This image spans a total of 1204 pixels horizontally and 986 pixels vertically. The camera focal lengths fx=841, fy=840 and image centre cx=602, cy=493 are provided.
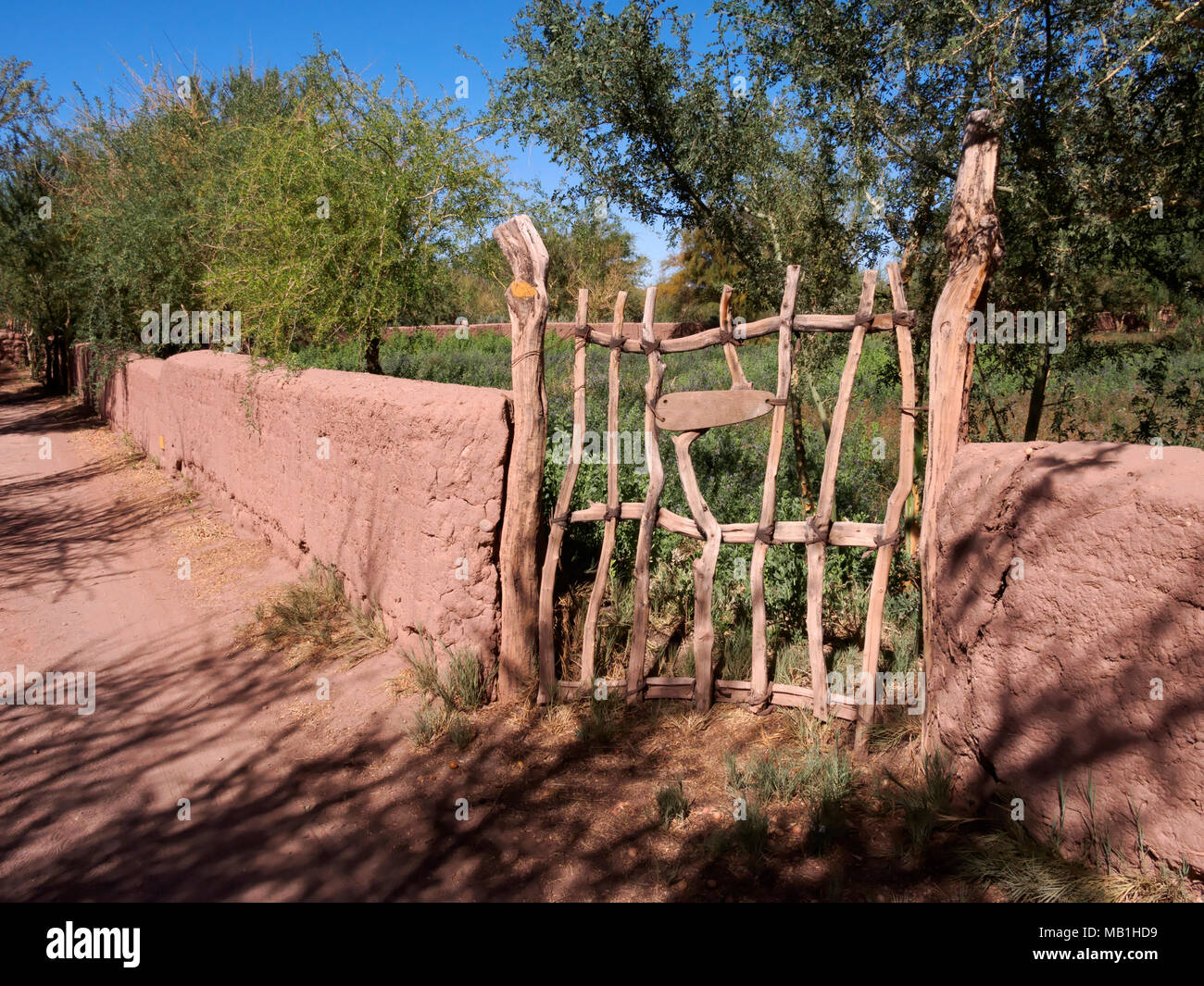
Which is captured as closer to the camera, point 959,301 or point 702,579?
Result: point 959,301

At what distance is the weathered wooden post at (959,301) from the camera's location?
344 centimetres

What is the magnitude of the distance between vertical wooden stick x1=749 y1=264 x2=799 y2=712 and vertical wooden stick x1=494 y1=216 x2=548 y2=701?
1.18 meters

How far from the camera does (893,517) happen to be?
12.1 feet

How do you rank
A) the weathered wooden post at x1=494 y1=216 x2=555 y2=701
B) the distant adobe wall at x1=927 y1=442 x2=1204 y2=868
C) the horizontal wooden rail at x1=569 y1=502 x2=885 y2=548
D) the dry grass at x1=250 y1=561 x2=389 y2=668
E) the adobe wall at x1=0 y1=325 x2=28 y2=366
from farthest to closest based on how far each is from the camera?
1. the adobe wall at x1=0 y1=325 x2=28 y2=366
2. the dry grass at x1=250 y1=561 x2=389 y2=668
3. the weathered wooden post at x1=494 y1=216 x2=555 y2=701
4. the horizontal wooden rail at x1=569 y1=502 x2=885 y2=548
5. the distant adobe wall at x1=927 y1=442 x2=1204 y2=868

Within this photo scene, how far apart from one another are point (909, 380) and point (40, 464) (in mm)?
12515

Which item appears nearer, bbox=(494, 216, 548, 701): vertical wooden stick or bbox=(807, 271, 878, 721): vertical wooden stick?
bbox=(807, 271, 878, 721): vertical wooden stick

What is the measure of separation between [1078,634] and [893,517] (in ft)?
3.16

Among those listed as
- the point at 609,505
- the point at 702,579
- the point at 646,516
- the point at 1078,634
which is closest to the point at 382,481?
the point at 609,505

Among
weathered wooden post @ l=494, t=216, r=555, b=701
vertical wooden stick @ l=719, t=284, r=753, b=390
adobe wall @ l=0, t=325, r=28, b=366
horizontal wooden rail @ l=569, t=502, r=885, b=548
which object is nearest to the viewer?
horizontal wooden rail @ l=569, t=502, r=885, b=548

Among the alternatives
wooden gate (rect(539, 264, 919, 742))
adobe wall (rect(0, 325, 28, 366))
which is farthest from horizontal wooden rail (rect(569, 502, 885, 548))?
adobe wall (rect(0, 325, 28, 366))

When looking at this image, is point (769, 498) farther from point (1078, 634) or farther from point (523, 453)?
point (1078, 634)

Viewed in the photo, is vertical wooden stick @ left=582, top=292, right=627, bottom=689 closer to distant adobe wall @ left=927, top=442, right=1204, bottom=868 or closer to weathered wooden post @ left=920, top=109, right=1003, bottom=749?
weathered wooden post @ left=920, top=109, right=1003, bottom=749

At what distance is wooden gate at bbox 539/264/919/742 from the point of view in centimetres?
371

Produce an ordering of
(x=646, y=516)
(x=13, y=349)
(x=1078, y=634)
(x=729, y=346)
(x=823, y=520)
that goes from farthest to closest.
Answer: (x=13, y=349) < (x=646, y=516) < (x=729, y=346) < (x=823, y=520) < (x=1078, y=634)
